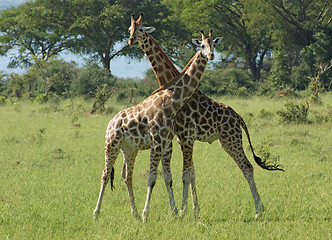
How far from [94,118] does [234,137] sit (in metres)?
13.3

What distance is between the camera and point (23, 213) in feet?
21.1

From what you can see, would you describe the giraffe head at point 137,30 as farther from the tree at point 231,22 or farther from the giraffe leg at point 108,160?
the tree at point 231,22

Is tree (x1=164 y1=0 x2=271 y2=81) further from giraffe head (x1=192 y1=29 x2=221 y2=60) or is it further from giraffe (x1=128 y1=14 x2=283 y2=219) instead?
giraffe head (x1=192 y1=29 x2=221 y2=60)

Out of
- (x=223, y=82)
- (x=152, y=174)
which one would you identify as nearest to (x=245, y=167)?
(x=152, y=174)

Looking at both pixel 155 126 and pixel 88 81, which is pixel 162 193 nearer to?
pixel 155 126

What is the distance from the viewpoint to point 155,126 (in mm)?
5828

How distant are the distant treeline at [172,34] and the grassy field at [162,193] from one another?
18.0m

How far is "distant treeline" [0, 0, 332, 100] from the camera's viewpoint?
33.0 m

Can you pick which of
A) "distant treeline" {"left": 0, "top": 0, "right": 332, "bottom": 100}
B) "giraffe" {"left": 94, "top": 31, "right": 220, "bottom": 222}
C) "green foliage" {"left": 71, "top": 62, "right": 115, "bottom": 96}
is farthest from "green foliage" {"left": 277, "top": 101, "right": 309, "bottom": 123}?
"green foliage" {"left": 71, "top": 62, "right": 115, "bottom": 96}

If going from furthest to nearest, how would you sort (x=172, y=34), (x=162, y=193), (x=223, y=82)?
1. (x=172, y=34)
2. (x=223, y=82)
3. (x=162, y=193)

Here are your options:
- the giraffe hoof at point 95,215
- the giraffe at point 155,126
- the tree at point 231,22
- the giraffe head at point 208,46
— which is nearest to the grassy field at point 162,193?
the giraffe hoof at point 95,215

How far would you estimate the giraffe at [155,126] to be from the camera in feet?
19.1

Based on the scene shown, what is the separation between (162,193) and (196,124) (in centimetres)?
173

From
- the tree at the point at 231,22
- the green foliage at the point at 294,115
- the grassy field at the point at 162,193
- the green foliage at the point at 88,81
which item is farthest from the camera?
the tree at the point at 231,22
